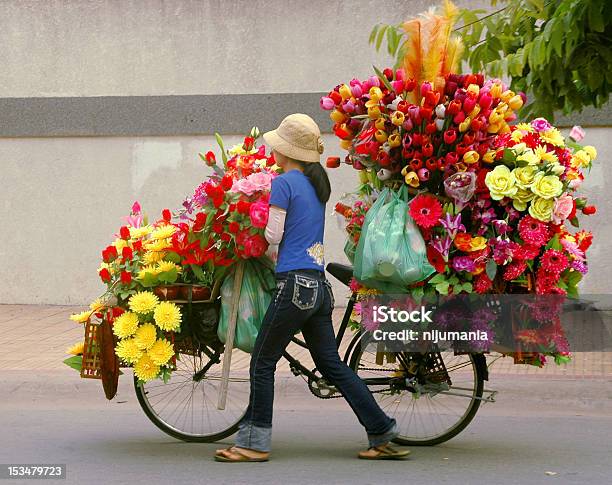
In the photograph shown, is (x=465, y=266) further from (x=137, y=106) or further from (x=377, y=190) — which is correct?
(x=137, y=106)

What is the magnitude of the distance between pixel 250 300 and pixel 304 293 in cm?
41

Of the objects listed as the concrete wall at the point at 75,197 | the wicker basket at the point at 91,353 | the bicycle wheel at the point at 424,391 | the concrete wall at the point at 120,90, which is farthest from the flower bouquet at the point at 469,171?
the concrete wall at the point at 75,197

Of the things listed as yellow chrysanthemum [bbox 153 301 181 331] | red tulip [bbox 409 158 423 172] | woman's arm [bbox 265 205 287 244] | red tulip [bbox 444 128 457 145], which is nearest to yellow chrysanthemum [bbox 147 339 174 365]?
yellow chrysanthemum [bbox 153 301 181 331]

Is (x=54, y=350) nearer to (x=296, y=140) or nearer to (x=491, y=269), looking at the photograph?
(x=296, y=140)

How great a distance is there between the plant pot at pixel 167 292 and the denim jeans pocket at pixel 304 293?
2.53 ft

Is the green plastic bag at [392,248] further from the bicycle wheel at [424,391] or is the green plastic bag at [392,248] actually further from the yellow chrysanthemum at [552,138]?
the yellow chrysanthemum at [552,138]

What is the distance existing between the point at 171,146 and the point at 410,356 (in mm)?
6811

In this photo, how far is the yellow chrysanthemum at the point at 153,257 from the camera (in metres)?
6.54

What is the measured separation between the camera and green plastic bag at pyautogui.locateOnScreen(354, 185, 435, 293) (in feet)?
19.8

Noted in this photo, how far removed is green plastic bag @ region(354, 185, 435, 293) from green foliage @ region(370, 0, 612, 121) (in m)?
1.98

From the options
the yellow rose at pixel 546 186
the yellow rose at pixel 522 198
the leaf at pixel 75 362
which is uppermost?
the yellow rose at pixel 546 186

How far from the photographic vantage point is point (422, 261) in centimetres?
609

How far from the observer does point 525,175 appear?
597 cm

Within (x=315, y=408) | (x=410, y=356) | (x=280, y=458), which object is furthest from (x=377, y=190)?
(x=315, y=408)
